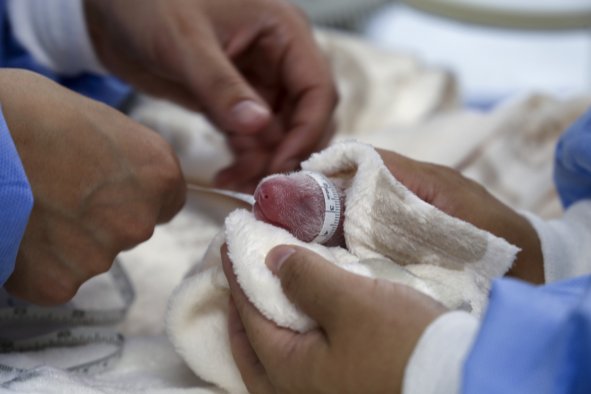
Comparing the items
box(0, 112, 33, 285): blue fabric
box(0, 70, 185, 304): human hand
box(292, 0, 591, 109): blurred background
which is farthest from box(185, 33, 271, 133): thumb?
box(292, 0, 591, 109): blurred background

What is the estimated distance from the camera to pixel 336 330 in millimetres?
420

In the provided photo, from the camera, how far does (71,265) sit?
0.54 m

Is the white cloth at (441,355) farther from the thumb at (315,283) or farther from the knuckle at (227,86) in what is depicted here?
the knuckle at (227,86)

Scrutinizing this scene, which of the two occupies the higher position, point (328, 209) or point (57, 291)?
point (328, 209)

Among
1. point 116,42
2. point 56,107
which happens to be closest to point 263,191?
point 56,107

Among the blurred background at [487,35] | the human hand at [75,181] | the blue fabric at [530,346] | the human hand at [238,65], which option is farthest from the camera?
the blurred background at [487,35]

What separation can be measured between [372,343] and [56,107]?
257 millimetres

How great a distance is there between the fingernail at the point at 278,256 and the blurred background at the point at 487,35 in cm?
95

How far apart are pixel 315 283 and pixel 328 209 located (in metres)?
0.07

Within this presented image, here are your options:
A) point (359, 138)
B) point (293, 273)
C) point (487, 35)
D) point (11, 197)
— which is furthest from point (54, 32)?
point (487, 35)

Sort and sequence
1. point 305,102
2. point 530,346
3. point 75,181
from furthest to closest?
1. point 305,102
2. point 75,181
3. point 530,346

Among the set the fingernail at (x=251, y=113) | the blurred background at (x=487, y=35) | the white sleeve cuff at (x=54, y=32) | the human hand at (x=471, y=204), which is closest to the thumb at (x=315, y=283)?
the human hand at (x=471, y=204)

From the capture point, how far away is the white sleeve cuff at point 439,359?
39 cm

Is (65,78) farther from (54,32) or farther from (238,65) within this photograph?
(238,65)
